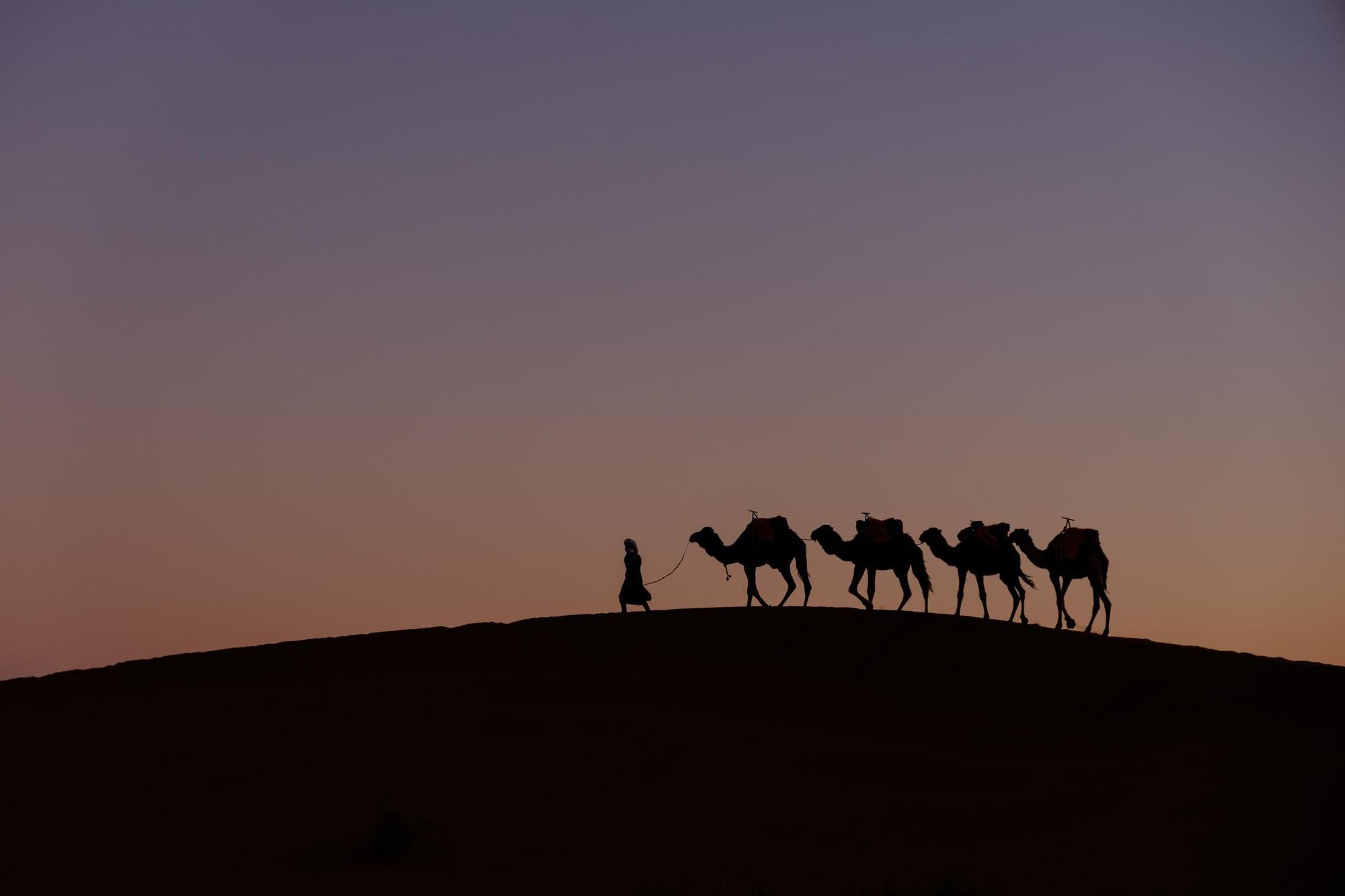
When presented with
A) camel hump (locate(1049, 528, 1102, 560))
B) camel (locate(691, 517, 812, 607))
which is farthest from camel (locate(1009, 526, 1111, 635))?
camel (locate(691, 517, 812, 607))

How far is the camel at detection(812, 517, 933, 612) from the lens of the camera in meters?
30.8

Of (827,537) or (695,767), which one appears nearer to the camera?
(695,767)

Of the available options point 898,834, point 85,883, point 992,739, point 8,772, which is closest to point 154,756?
point 8,772

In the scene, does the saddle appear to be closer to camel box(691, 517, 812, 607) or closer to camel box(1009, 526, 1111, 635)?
camel box(691, 517, 812, 607)

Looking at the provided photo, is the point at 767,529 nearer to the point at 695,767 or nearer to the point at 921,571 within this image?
the point at 921,571

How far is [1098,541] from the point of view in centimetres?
2989

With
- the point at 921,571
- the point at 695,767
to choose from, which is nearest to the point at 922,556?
the point at 921,571

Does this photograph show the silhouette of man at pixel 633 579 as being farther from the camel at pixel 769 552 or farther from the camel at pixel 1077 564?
the camel at pixel 1077 564

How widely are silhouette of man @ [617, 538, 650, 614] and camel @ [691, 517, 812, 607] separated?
6.95ft

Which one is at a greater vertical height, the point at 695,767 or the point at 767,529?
the point at 767,529

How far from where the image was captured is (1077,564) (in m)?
29.6

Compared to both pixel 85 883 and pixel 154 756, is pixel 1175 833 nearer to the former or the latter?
pixel 85 883

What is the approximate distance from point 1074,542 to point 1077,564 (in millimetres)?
433

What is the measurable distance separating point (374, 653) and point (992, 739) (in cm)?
1243
